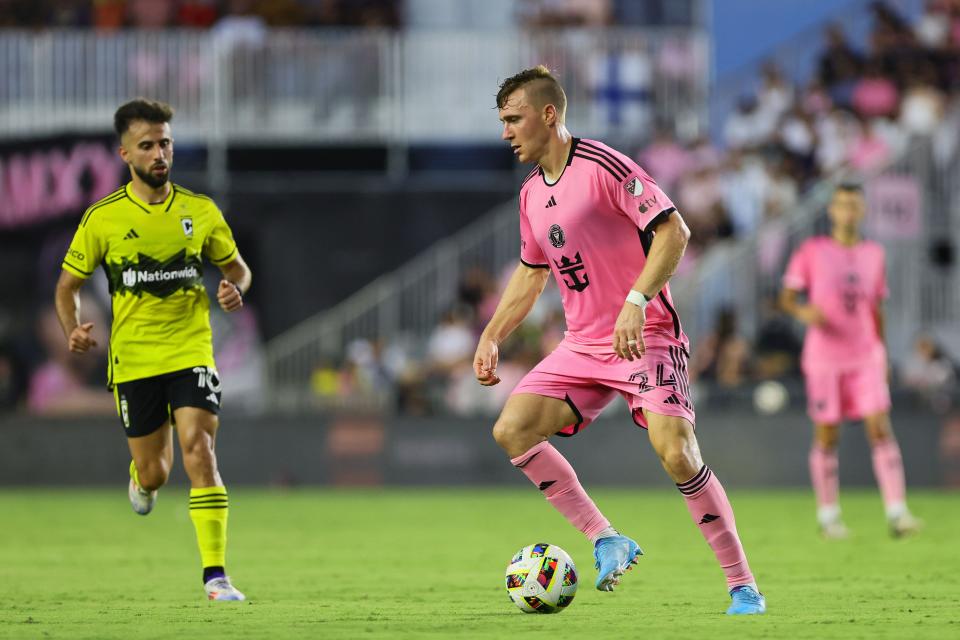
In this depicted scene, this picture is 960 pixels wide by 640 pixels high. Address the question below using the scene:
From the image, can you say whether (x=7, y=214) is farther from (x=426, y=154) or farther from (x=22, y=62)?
(x=426, y=154)

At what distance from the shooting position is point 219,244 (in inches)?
348

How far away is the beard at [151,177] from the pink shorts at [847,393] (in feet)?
19.0

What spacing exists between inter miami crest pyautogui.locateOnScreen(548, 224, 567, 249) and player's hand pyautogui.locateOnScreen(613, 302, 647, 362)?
671mm

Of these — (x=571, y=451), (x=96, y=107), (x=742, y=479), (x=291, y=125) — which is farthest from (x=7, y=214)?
(x=742, y=479)

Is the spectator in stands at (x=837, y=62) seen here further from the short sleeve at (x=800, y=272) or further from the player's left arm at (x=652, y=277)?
the player's left arm at (x=652, y=277)

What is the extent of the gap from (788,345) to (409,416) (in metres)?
4.39

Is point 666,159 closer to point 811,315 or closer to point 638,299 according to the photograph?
point 811,315

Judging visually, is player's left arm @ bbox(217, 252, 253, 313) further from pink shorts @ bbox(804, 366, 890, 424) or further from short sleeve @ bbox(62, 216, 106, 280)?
pink shorts @ bbox(804, 366, 890, 424)

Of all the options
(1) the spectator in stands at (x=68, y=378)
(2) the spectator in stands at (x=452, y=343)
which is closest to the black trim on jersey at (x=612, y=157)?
(2) the spectator in stands at (x=452, y=343)

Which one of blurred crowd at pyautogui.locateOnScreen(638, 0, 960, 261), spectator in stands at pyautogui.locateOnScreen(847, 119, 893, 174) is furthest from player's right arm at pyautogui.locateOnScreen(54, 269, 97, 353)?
spectator in stands at pyautogui.locateOnScreen(847, 119, 893, 174)

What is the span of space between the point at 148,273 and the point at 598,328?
2.46m

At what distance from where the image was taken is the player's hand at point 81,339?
27.7 ft

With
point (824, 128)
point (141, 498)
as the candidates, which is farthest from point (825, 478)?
point (824, 128)

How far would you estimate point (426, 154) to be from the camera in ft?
75.7
